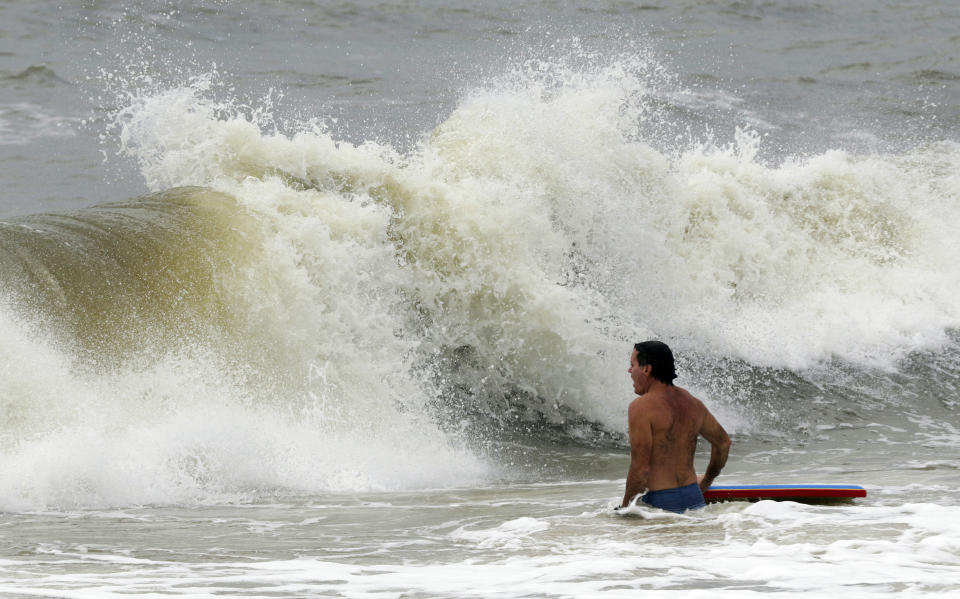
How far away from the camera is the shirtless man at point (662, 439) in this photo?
553 cm

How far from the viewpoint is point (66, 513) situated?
6121mm

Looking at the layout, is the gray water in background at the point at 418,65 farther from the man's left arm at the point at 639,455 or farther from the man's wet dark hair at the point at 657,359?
the man's left arm at the point at 639,455

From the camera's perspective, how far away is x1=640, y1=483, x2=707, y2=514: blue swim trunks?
5.51 m

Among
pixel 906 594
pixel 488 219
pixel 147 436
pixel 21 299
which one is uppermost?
pixel 488 219

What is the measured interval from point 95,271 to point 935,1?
95.7 ft

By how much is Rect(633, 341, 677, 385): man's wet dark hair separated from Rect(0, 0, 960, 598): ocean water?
677 mm

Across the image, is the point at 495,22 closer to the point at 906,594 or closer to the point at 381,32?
the point at 381,32

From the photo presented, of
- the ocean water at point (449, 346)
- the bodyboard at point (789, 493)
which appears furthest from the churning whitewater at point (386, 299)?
the bodyboard at point (789, 493)

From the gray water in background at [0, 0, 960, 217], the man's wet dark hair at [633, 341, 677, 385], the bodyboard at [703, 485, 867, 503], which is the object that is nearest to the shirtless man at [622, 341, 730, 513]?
the man's wet dark hair at [633, 341, 677, 385]

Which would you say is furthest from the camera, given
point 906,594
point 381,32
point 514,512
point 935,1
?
point 935,1

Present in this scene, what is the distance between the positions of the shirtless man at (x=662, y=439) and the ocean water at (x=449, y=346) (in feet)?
0.41

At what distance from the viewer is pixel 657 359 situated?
5684 mm

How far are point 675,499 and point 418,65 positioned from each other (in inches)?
662

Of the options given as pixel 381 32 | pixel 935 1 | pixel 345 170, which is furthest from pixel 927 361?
pixel 935 1
